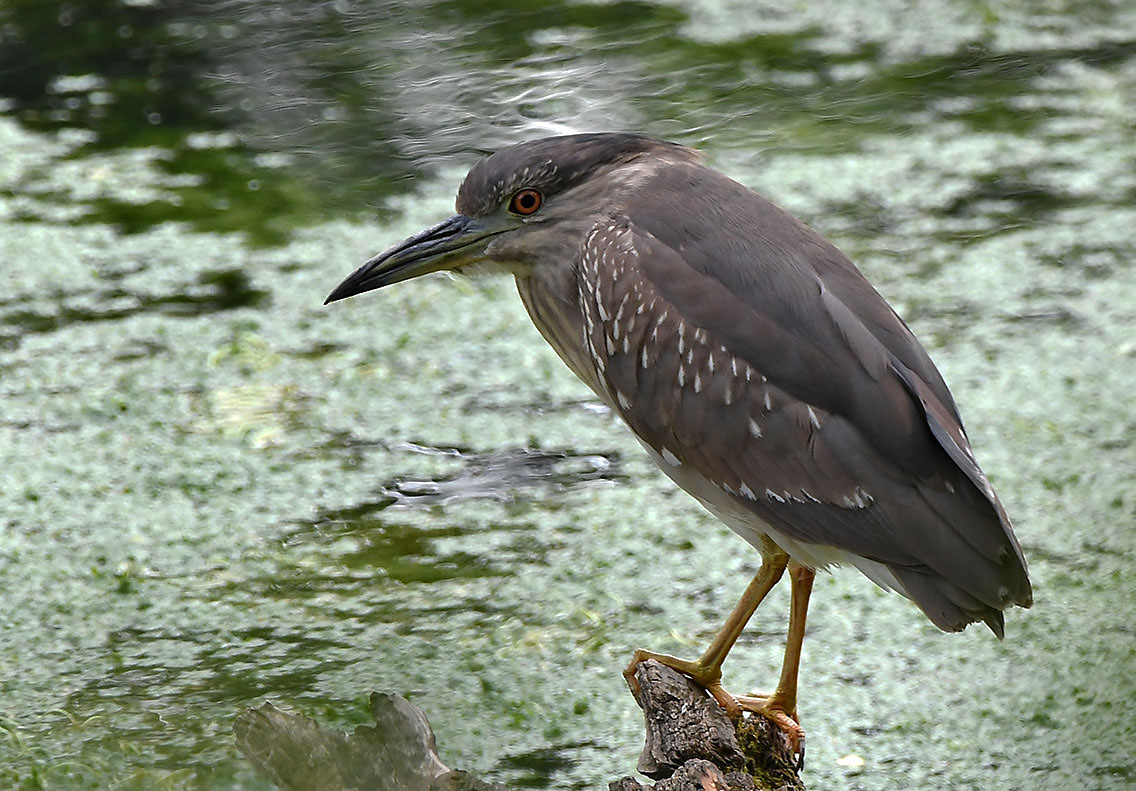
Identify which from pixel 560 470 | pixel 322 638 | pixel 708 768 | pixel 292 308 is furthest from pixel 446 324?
pixel 708 768

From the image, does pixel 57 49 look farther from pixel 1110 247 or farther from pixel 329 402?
pixel 1110 247

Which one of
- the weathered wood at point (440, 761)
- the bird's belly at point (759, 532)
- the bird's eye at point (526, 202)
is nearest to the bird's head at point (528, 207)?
the bird's eye at point (526, 202)

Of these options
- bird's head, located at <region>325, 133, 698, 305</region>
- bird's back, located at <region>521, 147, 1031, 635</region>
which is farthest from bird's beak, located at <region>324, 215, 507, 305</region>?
bird's back, located at <region>521, 147, 1031, 635</region>

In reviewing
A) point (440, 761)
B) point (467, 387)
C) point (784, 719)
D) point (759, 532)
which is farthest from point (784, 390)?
point (467, 387)

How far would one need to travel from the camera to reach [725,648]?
2695 mm

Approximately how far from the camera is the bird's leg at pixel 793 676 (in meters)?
2.68

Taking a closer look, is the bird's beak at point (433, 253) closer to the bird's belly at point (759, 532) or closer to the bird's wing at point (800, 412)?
the bird's wing at point (800, 412)


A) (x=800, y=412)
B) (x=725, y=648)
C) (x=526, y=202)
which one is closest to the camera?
(x=800, y=412)

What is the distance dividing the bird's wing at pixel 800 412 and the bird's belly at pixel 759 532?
0.11 feet

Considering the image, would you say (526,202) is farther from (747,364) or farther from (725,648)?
(725,648)

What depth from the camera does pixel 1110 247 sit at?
182 inches

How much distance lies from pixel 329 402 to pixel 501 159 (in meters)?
1.44

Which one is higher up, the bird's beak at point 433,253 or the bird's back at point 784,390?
the bird's beak at point 433,253

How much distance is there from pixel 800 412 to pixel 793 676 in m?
0.48
